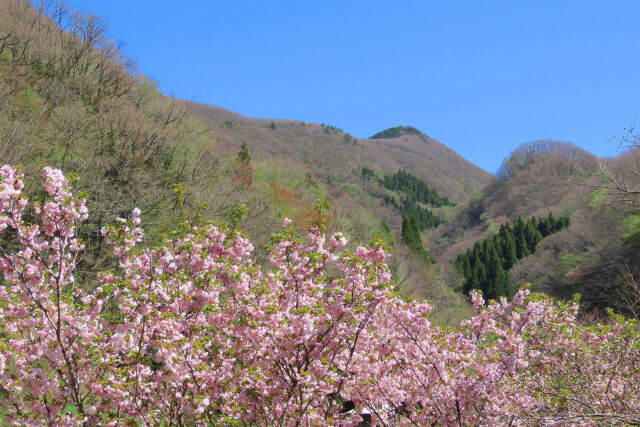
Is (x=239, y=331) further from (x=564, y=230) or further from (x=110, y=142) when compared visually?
(x=564, y=230)

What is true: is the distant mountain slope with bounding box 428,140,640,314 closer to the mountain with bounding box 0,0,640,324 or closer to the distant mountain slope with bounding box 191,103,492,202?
the mountain with bounding box 0,0,640,324

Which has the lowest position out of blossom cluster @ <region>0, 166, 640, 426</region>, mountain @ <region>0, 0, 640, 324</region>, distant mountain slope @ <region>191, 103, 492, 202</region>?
blossom cluster @ <region>0, 166, 640, 426</region>

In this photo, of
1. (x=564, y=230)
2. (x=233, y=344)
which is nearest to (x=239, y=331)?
(x=233, y=344)

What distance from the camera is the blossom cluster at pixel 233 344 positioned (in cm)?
410

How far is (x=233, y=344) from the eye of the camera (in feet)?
16.4

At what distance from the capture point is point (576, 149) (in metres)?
84.1

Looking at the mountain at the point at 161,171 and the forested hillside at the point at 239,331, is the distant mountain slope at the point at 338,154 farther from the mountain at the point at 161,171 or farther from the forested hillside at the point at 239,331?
the forested hillside at the point at 239,331

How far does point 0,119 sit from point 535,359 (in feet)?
44.4

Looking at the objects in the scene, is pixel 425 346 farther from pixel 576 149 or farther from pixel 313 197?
pixel 576 149

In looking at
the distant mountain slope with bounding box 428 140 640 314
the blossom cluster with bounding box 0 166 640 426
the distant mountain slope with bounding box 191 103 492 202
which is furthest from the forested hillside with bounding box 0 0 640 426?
the distant mountain slope with bounding box 191 103 492 202

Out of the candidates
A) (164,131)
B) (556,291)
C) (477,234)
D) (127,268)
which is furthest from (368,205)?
(127,268)

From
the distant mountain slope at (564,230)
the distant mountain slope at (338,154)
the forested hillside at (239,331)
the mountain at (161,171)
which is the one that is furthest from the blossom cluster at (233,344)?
the distant mountain slope at (338,154)

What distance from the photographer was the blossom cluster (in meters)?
4.10

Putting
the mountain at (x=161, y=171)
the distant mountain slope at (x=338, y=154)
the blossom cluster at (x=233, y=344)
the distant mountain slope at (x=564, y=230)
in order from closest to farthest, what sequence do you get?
the blossom cluster at (x=233, y=344) → the mountain at (x=161, y=171) → the distant mountain slope at (x=564, y=230) → the distant mountain slope at (x=338, y=154)
